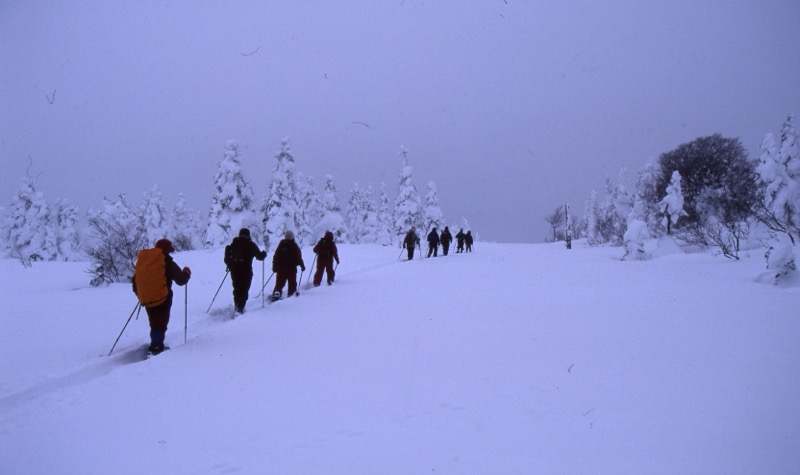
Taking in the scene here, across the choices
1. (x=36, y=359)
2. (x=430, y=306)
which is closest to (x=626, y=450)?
(x=430, y=306)

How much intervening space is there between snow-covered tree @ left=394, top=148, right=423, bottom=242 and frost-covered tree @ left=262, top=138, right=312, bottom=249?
11563 mm

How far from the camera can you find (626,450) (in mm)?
2885

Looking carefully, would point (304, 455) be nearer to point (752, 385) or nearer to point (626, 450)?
point (626, 450)

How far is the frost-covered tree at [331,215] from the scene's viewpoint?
47.3 metres

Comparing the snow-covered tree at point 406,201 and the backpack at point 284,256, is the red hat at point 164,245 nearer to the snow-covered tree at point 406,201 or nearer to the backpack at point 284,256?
the backpack at point 284,256

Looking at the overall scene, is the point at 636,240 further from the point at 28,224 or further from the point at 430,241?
the point at 28,224

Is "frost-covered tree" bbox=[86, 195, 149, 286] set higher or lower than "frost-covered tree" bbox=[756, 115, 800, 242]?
lower

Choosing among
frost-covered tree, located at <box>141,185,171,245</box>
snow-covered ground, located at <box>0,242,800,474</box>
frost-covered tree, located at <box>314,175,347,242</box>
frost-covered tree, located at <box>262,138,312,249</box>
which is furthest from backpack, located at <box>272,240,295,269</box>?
frost-covered tree, located at <box>141,185,171,245</box>

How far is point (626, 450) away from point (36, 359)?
7.41m

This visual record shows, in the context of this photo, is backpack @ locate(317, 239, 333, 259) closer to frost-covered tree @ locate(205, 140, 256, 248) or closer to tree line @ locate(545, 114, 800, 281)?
tree line @ locate(545, 114, 800, 281)

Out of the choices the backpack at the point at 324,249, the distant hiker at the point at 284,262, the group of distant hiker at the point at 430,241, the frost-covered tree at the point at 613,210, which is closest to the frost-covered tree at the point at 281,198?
the group of distant hiker at the point at 430,241

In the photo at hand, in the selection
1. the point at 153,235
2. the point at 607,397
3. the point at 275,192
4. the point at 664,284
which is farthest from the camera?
the point at 153,235

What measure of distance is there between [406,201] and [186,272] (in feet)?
122

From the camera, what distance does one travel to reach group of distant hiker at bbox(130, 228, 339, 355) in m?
5.82
